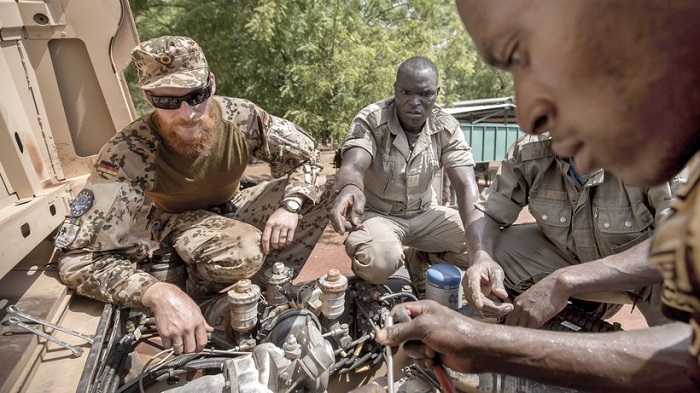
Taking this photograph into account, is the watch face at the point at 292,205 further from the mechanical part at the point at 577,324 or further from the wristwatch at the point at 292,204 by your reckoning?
the mechanical part at the point at 577,324

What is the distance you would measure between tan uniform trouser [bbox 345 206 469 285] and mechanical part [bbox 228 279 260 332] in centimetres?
86

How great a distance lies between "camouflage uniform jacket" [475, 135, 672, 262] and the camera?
2643 millimetres

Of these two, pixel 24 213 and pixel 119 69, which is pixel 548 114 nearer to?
pixel 24 213

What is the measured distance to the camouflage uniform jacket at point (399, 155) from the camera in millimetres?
3639

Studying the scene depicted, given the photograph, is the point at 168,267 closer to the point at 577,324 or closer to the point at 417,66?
the point at 417,66

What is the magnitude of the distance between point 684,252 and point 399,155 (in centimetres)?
302

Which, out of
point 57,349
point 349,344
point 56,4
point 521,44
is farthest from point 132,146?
point 521,44

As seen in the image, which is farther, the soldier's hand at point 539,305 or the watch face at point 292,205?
the watch face at point 292,205

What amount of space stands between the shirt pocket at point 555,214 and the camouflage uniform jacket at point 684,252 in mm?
2284

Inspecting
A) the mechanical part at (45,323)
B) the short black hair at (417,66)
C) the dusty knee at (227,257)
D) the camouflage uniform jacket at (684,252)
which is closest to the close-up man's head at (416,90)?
the short black hair at (417,66)

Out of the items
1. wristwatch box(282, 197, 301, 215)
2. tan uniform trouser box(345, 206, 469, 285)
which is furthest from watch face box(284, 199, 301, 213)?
tan uniform trouser box(345, 206, 469, 285)

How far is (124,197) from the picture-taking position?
2.76 meters

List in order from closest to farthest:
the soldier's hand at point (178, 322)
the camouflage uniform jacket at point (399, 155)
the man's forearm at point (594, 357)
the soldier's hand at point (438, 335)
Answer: the man's forearm at point (594, 357) → the soldier's hand at point (438, 335) → the soldier's hand at point (178, 322) → the camouflage uniform jacket at point (399, 155)

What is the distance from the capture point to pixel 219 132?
3281 mm
